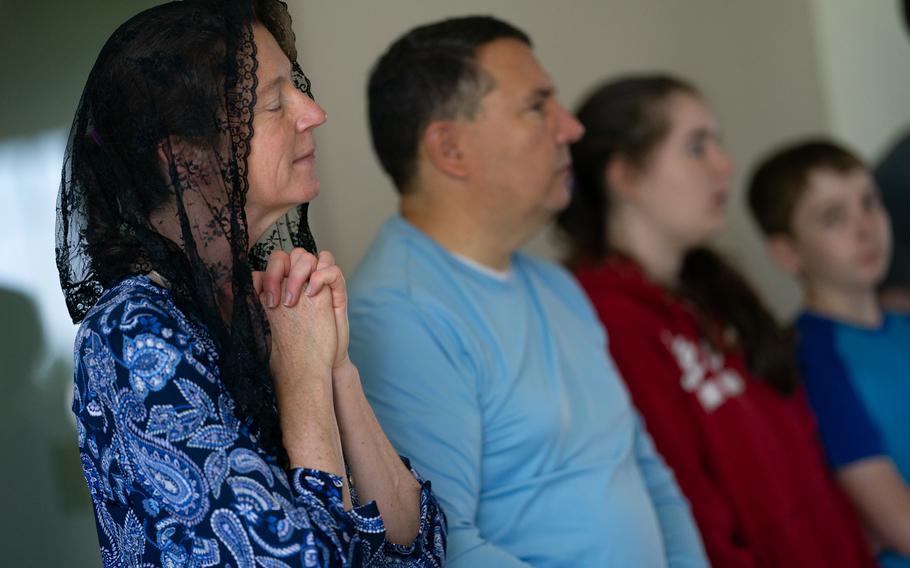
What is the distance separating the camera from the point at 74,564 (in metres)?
2.28

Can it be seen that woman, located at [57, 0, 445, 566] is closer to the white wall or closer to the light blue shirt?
the light blue shirt

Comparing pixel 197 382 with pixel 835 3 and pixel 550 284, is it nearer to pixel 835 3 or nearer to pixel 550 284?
pixel 550 284

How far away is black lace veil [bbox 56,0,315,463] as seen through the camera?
49.9 inches

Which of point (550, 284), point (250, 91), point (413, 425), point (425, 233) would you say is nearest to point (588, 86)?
point (550, 284)

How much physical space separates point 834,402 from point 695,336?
43 centimetres

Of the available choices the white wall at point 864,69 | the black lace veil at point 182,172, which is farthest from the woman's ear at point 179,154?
the white wall at point 864,69

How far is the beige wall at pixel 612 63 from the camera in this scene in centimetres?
260

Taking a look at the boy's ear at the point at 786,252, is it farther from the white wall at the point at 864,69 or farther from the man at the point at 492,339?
the white wall at the point at 864,69

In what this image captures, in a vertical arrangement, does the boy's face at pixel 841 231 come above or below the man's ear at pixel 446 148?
below

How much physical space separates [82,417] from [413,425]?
58 cm

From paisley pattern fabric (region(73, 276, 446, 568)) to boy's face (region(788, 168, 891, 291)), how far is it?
1.86 m

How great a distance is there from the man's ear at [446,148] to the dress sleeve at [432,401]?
0.29m

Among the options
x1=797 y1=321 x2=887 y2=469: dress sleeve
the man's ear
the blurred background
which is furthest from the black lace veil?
x1=797 y1=321 x2=887 y2=469: dress sleeve

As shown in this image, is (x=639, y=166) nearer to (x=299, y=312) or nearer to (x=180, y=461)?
(x=299, y=312)
